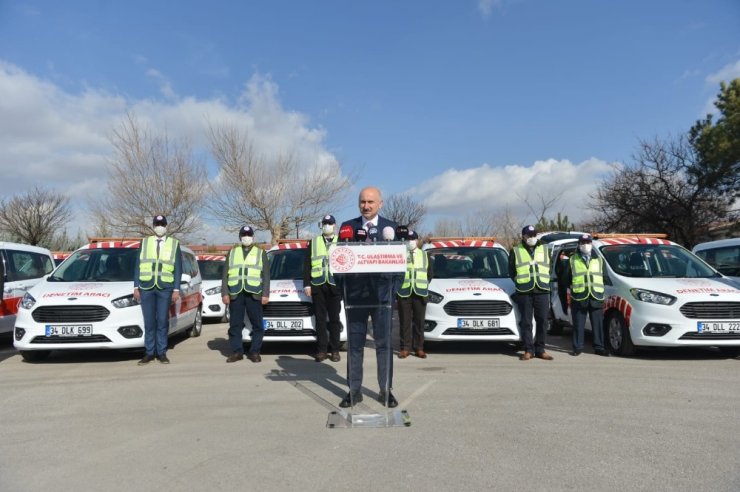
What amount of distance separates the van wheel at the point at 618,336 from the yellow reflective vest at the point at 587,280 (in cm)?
40

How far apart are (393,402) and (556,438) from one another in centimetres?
153

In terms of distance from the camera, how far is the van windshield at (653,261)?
27.7 ft

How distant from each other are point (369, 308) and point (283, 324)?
11.1 ft

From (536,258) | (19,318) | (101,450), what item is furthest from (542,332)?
(19,318)

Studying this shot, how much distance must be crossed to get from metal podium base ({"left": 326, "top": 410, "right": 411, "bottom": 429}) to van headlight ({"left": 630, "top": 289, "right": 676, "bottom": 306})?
448 cm

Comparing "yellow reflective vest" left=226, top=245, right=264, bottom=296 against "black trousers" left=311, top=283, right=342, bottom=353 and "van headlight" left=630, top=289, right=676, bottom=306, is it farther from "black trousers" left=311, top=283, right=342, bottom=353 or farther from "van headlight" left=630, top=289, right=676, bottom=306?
"van headlight" left=630, top=289, right=676, bottom=306

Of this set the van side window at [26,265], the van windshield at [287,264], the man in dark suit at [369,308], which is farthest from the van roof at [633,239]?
the van side window at [26,265]

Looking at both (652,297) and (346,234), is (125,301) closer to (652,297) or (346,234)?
(346,234)

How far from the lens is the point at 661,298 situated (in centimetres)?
753

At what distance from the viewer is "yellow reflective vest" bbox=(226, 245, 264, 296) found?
7.70 m

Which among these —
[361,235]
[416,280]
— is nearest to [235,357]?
[416,280]

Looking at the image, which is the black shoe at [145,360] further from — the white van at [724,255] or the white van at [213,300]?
the white van at [724,255]

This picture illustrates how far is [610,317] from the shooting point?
8.34m

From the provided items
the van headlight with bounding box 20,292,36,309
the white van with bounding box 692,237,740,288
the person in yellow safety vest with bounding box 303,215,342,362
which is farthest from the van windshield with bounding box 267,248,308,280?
the white van with bounding box 692,237,740,288
